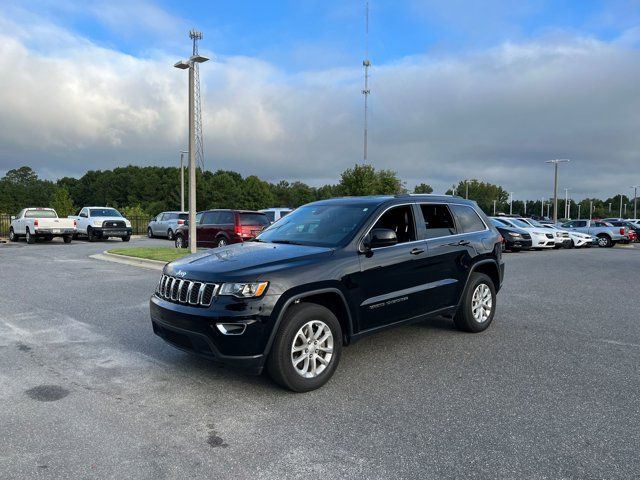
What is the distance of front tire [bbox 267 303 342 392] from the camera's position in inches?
169

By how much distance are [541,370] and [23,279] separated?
1078 centimetres

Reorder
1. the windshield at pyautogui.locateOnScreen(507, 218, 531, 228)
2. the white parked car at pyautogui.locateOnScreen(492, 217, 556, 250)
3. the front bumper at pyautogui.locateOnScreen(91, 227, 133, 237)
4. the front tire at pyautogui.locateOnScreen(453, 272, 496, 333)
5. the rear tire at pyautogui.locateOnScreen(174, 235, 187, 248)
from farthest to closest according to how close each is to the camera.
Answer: the front bumper at pyautogui.locateOnScreen(91, 227, 133, 237)
the windshield at pyautogui.locateOnScreen(507, 218, 531, 228)
the white parked car at pyautogui.locateOnScreen(492, 217, 556, 250)
the rear tire at pyautogui.locateOnScreen(174, 235, 187, 248)
the front tire at pyautogui.locateOnScreen(453, 272, 496, 333)

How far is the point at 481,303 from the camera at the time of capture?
6.65 m

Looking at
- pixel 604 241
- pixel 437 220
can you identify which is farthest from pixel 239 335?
pixel 604 241

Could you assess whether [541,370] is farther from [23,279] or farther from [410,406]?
[23,279]

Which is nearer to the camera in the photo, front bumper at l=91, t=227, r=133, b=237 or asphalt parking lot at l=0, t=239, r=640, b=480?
asphalt parking lot at l=0, t=239, r=640, b=480

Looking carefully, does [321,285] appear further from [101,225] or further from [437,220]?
[101,225]

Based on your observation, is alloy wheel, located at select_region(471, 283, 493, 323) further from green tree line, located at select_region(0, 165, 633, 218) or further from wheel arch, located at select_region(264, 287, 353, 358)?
green tree line, located at select_region(0, 165, 633, 218)

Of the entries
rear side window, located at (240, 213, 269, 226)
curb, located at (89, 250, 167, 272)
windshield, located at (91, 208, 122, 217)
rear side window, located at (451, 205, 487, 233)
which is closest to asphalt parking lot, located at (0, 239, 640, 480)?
rear side window, located at (451, 205, 487, 233)

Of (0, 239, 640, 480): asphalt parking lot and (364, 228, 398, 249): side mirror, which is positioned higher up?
(364, 228, 398, 249): side mirror

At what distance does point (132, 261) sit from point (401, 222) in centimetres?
1174

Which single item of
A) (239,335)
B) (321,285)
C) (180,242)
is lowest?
(180,242)

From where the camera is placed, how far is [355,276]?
191 inches

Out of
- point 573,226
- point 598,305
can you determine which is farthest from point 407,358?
point 573,226
